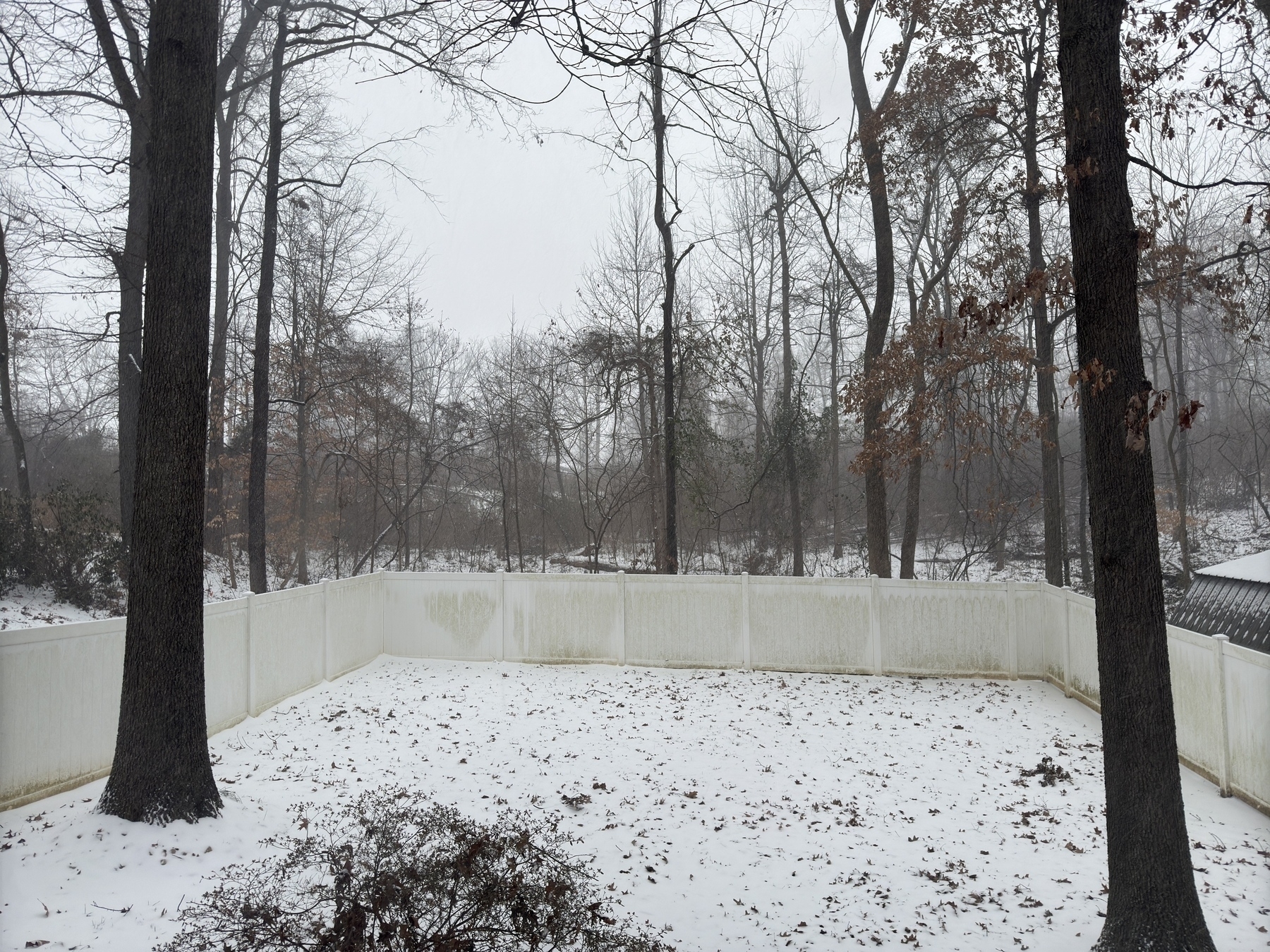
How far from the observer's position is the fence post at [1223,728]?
5.80 metres

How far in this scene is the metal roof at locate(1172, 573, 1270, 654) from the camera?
24.5ft

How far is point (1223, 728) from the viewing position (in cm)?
585

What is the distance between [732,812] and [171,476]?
165 inches

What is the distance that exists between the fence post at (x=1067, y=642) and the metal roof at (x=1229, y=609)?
3.95 feet

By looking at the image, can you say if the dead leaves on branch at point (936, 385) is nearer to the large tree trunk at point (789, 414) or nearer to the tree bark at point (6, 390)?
the large tree trunk at point (789, 414)

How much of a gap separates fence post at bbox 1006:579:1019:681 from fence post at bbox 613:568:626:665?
15.8 ft

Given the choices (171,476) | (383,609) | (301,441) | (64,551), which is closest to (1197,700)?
(171,476)

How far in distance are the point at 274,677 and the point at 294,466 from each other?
447 inches

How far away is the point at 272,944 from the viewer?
106 inches

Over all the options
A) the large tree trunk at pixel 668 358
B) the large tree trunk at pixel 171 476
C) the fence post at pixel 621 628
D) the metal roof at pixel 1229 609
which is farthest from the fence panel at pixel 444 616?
the metal roof at pixel 1229 609

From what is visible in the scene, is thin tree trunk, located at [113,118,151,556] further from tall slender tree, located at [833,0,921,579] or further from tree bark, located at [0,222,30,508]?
tall slender tree, located at [833,0,921,579]

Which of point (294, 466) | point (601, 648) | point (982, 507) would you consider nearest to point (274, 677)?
point (601, 648)

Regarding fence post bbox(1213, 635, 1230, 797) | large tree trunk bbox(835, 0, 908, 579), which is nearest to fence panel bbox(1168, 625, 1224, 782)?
fence post bbox(1213, 635, 1230, 797)

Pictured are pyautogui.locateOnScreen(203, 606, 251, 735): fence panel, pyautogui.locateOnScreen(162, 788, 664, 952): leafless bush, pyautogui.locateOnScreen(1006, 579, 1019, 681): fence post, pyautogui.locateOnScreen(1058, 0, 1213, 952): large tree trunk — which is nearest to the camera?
pyautogui.locateOnScreen(162, 788, 664, 952): leafless bush
